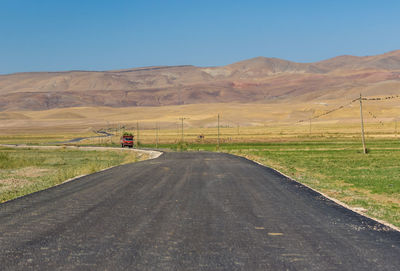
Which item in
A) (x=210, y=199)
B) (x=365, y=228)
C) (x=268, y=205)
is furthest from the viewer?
(x=210, y=199)

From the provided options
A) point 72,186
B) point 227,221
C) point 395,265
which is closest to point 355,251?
point 395,265

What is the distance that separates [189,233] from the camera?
11.0 meters

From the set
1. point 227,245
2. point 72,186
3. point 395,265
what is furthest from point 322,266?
point 72,186

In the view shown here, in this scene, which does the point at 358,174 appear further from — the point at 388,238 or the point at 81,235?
the point at 81,235

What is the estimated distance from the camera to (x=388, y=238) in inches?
423

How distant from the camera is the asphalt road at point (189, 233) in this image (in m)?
8.65

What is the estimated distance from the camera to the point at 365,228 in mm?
11898

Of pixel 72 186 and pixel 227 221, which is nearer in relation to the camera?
pixel 227 221

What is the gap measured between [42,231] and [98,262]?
320 cm

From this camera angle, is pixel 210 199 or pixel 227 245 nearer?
pixel 227 245

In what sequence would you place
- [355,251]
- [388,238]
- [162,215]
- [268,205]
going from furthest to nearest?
[268,205] → [162,215] → [388,238] → [355,251]

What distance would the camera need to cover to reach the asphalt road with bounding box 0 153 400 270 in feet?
28.4

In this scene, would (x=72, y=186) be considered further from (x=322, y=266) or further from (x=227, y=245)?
(x=322, y=266)

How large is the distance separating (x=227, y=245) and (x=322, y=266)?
2136mm
